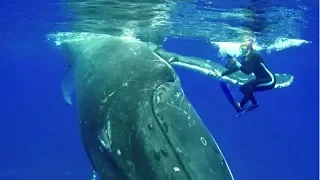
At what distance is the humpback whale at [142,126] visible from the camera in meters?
3.70

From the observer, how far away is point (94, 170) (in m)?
4.85

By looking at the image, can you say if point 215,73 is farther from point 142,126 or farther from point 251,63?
point 142,126

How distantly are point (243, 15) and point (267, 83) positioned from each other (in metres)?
8.20

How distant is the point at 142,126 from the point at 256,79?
21.8 feet

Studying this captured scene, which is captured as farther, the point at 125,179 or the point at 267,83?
the point at 267,83

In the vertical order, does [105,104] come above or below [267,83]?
above

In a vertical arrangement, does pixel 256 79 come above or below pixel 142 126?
below

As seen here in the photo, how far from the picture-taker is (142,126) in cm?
406

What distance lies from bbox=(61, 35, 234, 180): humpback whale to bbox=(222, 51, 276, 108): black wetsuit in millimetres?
4749

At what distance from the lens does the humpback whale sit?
146 inches

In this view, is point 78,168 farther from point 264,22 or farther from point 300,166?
point 300,166

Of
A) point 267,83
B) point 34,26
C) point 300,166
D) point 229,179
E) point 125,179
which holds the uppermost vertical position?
point 229,179

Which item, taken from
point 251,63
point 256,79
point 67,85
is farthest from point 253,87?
point 67,85

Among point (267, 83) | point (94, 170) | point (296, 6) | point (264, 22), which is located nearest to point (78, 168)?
point (264, 22)
